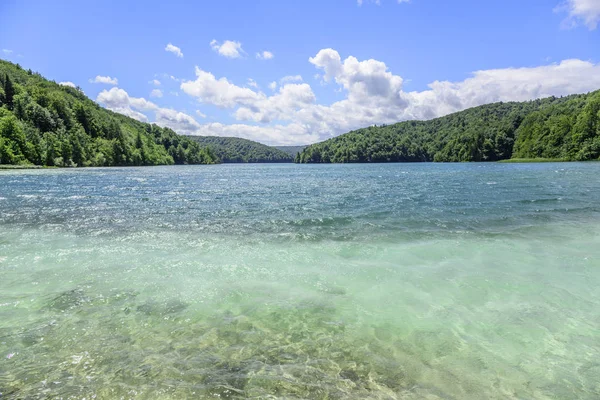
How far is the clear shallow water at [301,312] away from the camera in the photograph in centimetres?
516

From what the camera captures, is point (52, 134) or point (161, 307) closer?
point (161, 307)

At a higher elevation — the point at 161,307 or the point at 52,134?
the point at 52,134

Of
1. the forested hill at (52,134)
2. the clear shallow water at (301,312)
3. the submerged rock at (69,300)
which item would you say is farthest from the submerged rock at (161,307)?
the forested hill at (52,134)

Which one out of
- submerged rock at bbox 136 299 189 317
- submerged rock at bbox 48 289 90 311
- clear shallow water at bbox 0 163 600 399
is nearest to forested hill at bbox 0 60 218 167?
clear shallow water at bbox 0 163 600 399

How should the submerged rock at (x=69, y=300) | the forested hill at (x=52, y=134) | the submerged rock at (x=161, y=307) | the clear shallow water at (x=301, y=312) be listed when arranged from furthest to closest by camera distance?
the forested hill at (x=52, y=134) → the submerged rock at (x=69, y=300) → the submerged rock at (x=161, y=307) → the clear shallow water at (x=301, y=312)

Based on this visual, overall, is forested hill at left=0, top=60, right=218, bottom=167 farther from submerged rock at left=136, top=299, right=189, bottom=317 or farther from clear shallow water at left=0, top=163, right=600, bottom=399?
submerged rock at left=136, top=299, right=189, bottom=317

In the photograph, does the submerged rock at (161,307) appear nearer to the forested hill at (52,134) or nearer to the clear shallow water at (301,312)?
the clear shallow water at (301,312)

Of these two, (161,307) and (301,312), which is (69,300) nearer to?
(161,307)

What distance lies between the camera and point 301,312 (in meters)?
7.77

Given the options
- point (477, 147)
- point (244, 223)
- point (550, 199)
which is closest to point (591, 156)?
point (477, 147)

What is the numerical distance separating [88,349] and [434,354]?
603 cm

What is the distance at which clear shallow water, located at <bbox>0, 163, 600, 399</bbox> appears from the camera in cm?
516

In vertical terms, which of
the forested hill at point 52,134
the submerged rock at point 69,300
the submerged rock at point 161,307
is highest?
the forested hill at point 52,134

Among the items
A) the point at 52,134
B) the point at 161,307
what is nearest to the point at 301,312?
the point at 161,307
